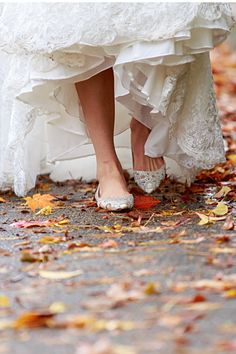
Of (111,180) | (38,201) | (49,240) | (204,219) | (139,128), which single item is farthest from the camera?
(139,128)

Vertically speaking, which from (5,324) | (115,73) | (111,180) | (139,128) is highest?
(115,73)

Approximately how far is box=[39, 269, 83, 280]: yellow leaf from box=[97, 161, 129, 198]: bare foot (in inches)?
36.5

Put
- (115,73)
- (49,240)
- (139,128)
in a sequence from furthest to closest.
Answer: (139,128), (115,73), (49,240)

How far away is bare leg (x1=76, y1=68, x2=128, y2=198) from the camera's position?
326 cm

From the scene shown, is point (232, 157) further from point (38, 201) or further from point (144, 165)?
point (38, 201)

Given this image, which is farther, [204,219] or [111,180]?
[111,180]

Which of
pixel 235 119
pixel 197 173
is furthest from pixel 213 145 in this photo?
pixel 235 119

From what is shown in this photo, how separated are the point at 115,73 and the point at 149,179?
627 millimetres

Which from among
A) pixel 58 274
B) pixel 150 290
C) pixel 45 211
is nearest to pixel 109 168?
pixel 45 211

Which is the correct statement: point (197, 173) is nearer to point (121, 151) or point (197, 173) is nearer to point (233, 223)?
point (121, 151)

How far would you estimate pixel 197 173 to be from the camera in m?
3.84

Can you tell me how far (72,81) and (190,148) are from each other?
524 mm

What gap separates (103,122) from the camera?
10.8ft

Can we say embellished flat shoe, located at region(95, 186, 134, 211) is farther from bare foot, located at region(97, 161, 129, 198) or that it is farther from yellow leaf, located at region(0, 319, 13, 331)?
yellow leaf, located at region(0, 319, 13, 331)
